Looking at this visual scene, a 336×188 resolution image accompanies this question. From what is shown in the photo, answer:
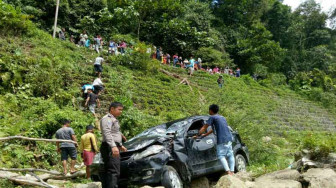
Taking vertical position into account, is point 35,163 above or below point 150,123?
below

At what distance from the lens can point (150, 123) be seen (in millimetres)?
10469

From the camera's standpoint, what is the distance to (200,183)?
633 centimetres

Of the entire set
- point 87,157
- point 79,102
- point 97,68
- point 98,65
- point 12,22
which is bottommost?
point 87,157

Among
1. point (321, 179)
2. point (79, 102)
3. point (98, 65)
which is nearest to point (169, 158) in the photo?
point (321, 179)

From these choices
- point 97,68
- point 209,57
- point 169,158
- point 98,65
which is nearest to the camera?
point 169,158

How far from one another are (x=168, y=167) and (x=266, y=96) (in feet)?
68.4

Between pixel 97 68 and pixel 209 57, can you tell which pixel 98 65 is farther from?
pixel 209 57

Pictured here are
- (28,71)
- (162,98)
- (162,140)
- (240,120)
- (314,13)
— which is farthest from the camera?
(314,13)

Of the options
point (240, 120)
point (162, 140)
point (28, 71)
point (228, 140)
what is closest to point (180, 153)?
point (162, 140)

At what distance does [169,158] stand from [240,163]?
266 cm

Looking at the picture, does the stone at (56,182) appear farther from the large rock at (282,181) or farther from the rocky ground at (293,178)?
the large rock at (282,181)

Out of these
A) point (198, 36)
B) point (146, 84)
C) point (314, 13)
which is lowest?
point (146, 84)

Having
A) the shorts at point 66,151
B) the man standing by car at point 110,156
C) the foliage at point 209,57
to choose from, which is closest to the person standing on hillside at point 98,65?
the shorts at point 66,151

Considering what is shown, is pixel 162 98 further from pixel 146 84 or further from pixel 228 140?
pixel 228 140
